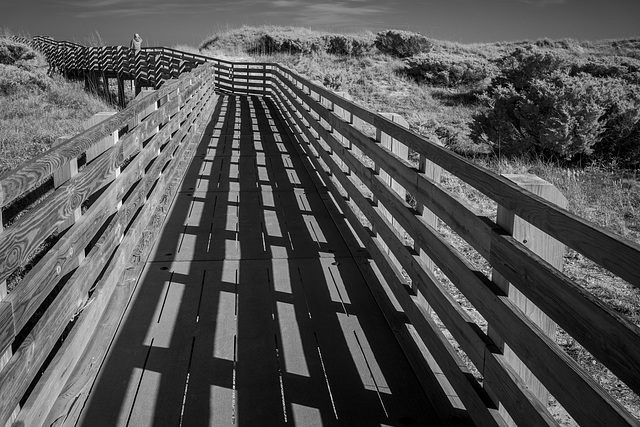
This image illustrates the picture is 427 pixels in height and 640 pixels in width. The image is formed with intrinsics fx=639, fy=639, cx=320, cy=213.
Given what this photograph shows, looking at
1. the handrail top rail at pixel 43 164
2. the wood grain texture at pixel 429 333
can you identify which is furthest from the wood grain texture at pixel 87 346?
the wood grain texture at pixel 429 333

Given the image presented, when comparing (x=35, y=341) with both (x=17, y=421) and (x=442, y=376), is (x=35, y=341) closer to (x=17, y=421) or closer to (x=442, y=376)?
(x=17, y=421)

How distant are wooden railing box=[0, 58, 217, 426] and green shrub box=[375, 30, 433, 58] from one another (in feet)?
129

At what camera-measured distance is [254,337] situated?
13.4ft

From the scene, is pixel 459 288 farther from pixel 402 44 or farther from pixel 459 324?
pixel 402 44

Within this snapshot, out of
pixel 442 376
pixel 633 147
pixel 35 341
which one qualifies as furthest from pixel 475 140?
pixel 35 341

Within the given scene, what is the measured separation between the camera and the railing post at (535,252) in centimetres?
272

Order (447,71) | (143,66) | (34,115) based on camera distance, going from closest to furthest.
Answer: (34,115) → (143,66) → (447,71)

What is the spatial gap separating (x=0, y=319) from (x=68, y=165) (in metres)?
1.72

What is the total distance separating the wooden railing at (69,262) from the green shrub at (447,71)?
28253 mm

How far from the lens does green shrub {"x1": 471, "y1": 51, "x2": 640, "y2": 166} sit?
13.3m

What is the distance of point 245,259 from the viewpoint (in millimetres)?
5566

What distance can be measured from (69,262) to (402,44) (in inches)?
1703

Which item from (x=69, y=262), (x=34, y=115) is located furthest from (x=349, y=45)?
(x=69, y=262)

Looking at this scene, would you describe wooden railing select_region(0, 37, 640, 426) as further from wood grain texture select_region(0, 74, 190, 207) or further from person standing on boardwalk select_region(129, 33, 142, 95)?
person standing on boardwalk select_region(129, 33, 142, 95)
